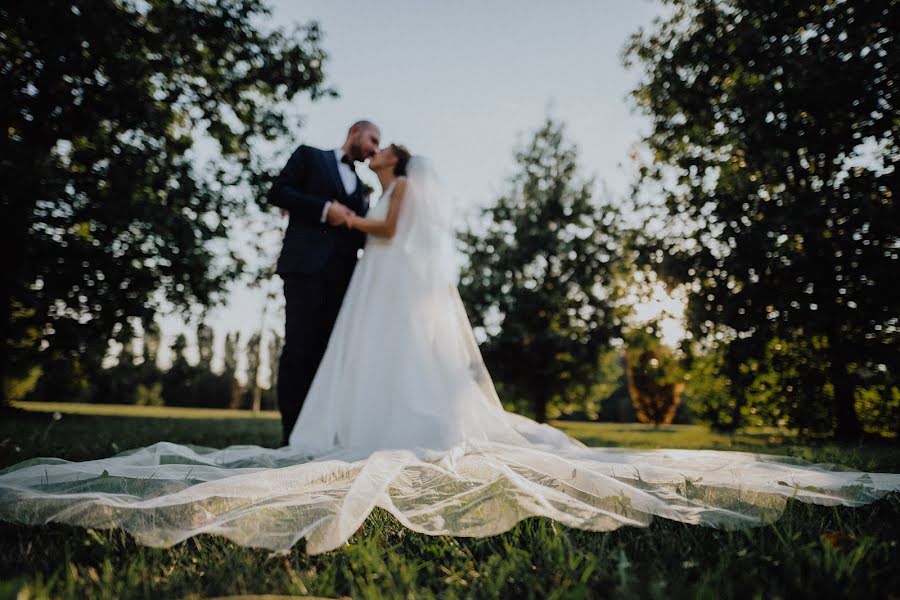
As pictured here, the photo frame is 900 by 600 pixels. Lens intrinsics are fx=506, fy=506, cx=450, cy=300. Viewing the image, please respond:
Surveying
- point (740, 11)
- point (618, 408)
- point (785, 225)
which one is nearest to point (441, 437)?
point (785, 225)

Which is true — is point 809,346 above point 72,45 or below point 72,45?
below

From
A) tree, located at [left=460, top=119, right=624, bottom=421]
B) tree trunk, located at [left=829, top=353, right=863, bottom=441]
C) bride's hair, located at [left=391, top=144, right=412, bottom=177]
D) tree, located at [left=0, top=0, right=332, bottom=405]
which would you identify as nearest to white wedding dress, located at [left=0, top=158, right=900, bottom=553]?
bride's hair, located at [left=391, top=144, right=412, bottom=177]

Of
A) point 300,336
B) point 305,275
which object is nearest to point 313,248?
point 305,275

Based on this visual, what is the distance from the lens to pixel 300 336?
13.9 ft

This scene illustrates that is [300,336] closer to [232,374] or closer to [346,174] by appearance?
[346,174]

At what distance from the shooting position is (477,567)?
1.45 meters

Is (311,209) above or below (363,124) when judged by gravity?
below

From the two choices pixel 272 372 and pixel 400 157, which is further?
pixel 272 372

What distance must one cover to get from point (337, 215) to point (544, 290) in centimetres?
1063

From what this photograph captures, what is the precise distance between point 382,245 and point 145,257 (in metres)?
7.90

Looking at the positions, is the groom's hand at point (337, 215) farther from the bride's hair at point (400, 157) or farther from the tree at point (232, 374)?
the tree at point (232, 374)

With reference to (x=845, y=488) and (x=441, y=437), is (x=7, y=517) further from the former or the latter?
(x=845, y=488)

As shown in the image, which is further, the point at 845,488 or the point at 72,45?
the point at 72,45

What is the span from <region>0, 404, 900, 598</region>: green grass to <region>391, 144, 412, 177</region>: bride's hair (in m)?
3.40
